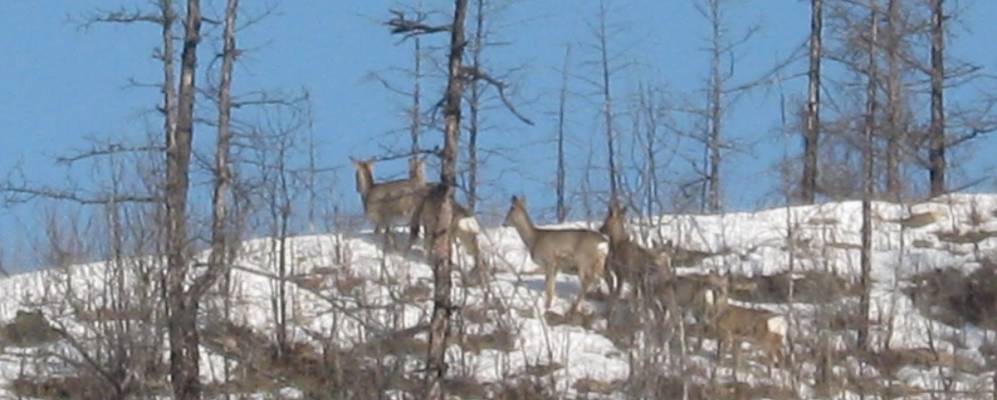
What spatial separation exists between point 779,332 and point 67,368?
28.1 ft

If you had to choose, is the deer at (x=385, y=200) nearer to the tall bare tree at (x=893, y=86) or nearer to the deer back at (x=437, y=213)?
the deer back at (x=437, y=213)

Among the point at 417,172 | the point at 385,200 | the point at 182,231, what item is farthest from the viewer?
the point at 385,200

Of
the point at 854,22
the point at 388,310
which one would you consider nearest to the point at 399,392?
the point at 388,310

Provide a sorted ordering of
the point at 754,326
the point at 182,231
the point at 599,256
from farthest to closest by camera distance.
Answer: the point at 599,256 < the point at 754,326 < the point at 182,231

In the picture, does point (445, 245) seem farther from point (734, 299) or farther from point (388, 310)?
point (734, 299)

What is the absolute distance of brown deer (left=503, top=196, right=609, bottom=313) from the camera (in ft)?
106

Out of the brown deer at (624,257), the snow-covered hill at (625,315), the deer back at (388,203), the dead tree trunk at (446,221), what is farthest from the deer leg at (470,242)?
the dead tree trunk at (446,221)

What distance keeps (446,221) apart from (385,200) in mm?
8047

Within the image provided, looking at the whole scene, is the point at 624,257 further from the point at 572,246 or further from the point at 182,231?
the point at 182,231

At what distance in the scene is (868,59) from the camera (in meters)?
31.1

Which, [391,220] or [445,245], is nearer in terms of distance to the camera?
[445,245]

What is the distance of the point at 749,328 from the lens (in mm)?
29891

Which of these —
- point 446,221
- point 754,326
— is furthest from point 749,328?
point 446,221

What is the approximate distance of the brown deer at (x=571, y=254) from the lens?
32.3m
